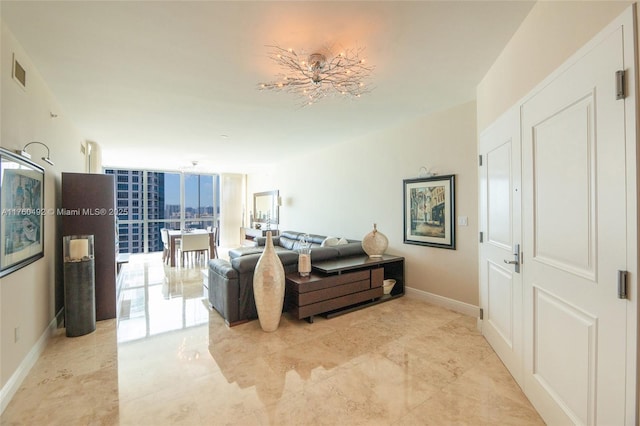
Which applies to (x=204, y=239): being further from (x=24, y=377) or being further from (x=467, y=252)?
(x=467, y=252)

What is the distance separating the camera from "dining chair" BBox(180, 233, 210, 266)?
254 inches

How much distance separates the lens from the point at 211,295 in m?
3.75

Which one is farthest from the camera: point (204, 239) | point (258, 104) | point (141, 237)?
point (141, 237)

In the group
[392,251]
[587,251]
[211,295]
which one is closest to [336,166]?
[392,251]

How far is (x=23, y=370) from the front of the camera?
2.24 metres

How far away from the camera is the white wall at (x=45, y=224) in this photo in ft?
6.64

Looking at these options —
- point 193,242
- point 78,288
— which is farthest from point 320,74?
point 193,242

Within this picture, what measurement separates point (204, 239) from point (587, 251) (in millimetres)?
6740

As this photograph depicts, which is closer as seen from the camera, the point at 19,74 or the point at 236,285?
the point at 19,74

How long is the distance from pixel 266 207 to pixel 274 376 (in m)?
6.94

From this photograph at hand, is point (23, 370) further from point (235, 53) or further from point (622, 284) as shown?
point (622, 284)

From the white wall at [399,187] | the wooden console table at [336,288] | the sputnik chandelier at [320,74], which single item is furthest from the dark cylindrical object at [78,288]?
the white wall at [399,187]

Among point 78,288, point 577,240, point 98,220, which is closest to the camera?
point 577,240

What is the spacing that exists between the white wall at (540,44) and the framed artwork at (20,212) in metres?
3.56
